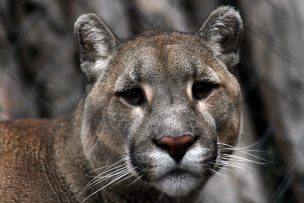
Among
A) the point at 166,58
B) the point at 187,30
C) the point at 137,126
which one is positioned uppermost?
the point at 166,58

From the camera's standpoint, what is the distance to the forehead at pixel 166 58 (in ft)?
12.5

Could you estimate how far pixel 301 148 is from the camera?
20.5ft

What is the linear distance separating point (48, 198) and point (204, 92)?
90 cm

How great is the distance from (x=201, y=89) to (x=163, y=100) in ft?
0.77

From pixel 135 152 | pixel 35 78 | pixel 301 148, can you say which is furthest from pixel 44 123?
pixel 301 148

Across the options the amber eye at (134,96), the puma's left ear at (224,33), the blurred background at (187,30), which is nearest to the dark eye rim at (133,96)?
the amber eye at (134,96)

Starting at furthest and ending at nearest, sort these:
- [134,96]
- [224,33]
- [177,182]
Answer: [224,33], [134,96], [177,182]

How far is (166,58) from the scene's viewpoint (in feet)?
12.7

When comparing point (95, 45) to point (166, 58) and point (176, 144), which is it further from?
point (176, 144)

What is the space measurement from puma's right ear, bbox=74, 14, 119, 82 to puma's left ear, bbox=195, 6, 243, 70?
446 millimetres

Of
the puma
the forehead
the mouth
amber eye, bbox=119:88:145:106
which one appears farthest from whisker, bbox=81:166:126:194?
the forehead

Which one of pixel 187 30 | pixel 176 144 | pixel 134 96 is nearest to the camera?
pixel 176 144

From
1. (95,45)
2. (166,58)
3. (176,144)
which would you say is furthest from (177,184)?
(95,45)

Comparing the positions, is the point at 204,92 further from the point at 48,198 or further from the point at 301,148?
the point at 301,148
